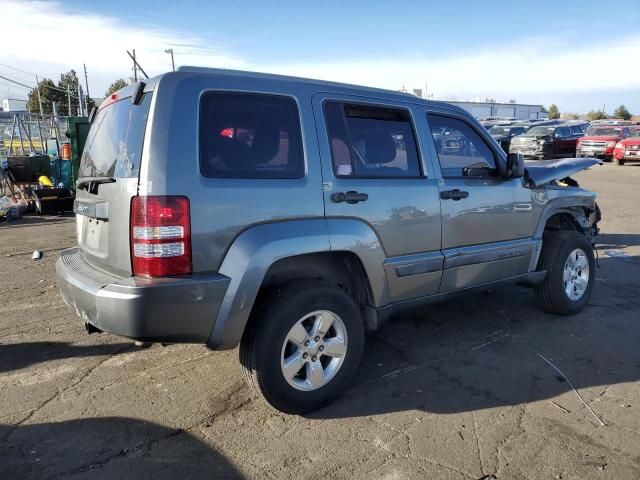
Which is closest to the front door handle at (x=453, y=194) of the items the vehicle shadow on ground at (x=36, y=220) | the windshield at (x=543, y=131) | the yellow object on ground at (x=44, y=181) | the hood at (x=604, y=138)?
the vehicle shadow on ground at (x=36, y=220)

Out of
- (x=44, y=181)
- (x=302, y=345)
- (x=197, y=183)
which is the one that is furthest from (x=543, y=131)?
(x=197, y=183)

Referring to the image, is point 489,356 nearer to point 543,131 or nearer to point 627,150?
point 627,150

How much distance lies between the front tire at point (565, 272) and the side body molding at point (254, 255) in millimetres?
2583

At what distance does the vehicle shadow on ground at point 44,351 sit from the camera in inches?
156

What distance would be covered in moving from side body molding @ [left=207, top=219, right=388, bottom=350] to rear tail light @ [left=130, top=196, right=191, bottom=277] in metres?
0.25

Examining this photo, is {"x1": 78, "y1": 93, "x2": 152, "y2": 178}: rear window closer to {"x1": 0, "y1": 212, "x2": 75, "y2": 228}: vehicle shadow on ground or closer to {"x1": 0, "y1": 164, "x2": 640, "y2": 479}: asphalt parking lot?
{"x1": 0, "y1": 164, "x2": 640, "y2": 479}: asphalt parking lot

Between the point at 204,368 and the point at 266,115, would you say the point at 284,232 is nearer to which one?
the point at 266,115

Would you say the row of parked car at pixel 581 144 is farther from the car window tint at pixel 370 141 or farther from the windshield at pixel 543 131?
the car window tint at pixel 370 141

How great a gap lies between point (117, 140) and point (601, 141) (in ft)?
84.9

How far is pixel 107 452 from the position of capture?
2836 millimetres

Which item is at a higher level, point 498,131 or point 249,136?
point 498,131

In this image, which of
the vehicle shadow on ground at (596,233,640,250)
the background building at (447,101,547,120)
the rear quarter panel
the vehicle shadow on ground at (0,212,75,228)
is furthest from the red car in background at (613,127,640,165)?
the background building at (447,101,547,120)

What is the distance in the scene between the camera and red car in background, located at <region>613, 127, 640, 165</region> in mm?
22312

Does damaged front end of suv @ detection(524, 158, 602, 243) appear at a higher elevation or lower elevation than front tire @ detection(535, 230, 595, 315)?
higher
